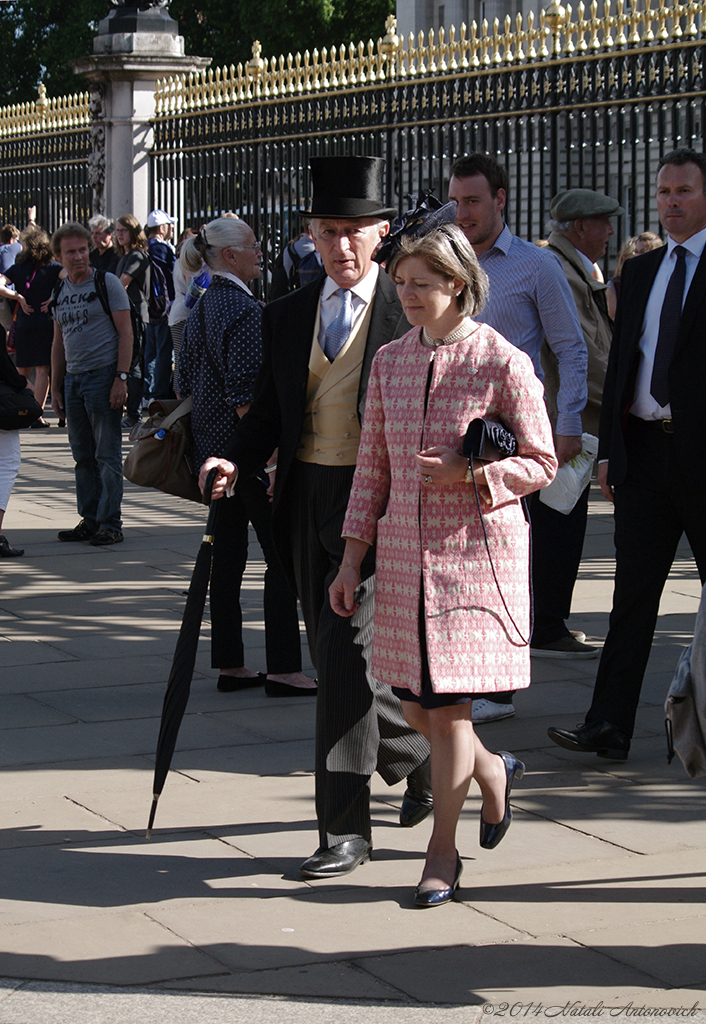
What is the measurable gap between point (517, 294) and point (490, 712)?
1565 mm

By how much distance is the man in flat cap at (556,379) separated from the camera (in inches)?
263

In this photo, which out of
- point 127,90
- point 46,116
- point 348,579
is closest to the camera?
point 348,579

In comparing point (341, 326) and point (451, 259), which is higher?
point (451, 259)

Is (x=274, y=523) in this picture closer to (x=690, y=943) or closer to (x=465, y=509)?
(x=465, y=509)

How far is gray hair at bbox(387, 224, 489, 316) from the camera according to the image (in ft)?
12.7

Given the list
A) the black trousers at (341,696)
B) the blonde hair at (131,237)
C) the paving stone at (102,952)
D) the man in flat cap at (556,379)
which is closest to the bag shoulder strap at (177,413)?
the man in flat cap at (556,379)

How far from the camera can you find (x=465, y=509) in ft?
12.7

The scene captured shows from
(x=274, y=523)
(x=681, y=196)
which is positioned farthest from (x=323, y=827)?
(x=681, y=196)

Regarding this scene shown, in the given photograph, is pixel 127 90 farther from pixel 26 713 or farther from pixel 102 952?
pixel 102 952

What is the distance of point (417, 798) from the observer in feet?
15.1

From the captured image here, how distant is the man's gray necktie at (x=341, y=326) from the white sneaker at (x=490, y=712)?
1773 mm

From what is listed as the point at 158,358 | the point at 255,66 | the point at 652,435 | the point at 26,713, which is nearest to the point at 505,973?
the point at 652,435

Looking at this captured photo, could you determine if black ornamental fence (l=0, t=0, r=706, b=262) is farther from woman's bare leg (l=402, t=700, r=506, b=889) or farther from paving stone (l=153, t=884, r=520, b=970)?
paving stone (l=153, t=884, r=520, b=970)

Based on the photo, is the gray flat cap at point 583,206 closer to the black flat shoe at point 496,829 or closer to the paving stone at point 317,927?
the black flat shoe at point 496,829
